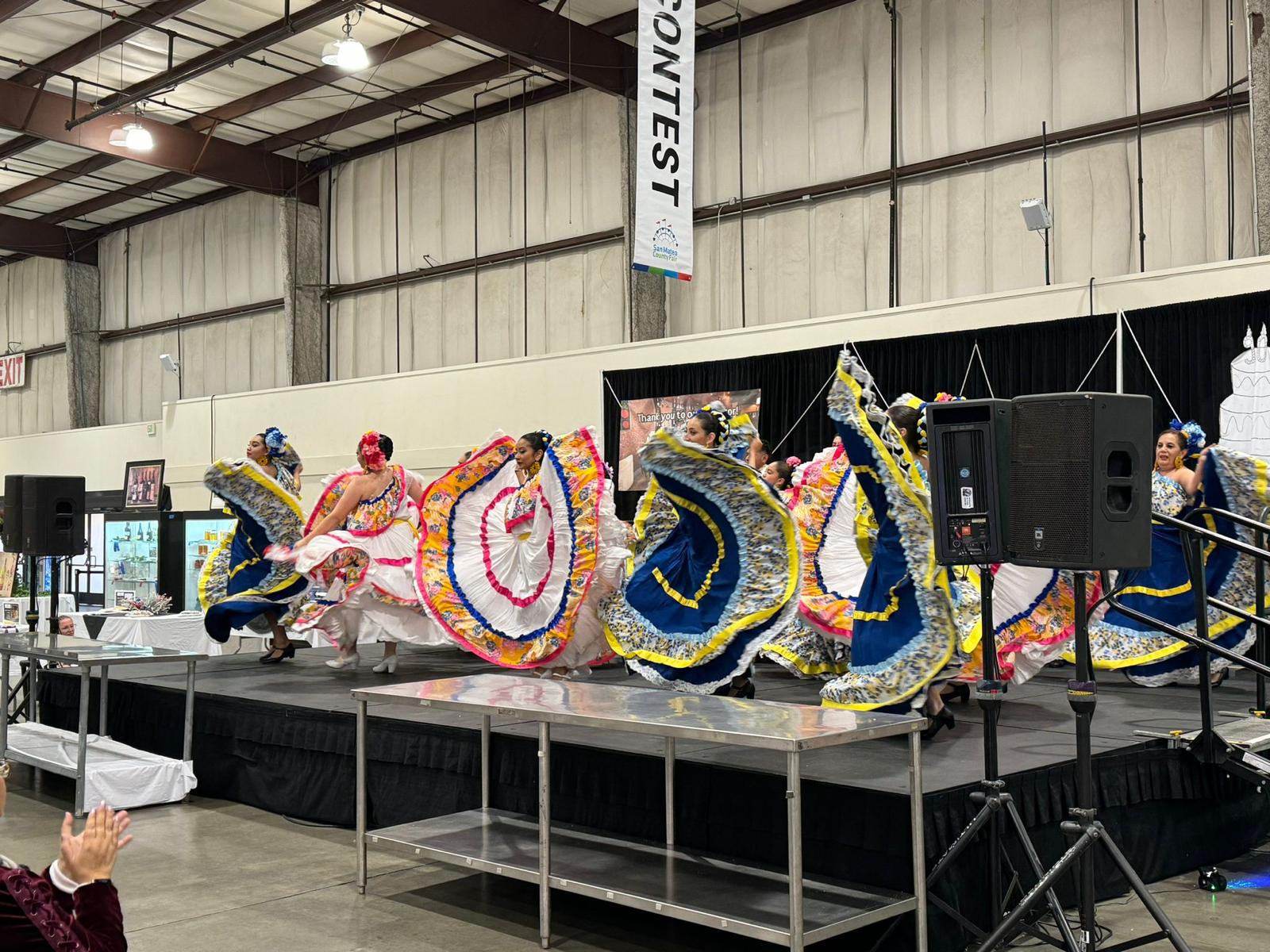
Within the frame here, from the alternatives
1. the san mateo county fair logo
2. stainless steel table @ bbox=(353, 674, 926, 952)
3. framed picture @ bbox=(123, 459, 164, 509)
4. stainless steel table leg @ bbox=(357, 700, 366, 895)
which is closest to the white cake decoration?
the san mateo county fair logo

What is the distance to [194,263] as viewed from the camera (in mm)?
16812

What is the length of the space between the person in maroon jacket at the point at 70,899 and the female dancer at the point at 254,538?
4701 mm

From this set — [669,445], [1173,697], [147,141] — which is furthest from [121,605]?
[1173,697]

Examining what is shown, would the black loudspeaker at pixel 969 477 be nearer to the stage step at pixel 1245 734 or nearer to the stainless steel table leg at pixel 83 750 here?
the stage step at pixel 1245 734

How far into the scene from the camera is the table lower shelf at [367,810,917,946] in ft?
10.8

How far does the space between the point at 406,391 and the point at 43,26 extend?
4606 millimetres

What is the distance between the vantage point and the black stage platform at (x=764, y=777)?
3.66 m

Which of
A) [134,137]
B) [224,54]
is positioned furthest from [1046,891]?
[134,137]

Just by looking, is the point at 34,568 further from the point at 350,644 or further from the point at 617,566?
the point at 617,566

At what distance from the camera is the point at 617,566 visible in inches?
227

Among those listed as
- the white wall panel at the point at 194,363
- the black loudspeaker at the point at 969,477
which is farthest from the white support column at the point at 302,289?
the black loudspeaker at the point at 969,477

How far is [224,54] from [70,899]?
1050 cm

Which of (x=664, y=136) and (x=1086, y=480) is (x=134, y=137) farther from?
(x=1086, y=480)

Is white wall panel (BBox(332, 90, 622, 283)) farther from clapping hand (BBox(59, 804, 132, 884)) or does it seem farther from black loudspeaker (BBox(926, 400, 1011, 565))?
clapping hand (BBox(59, 804, 132, 884))
